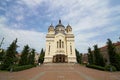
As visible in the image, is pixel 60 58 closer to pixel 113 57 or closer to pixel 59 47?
pixel 59 47

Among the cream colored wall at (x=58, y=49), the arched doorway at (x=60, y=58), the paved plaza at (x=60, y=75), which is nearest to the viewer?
the paved plaza at (x=60, y=75)

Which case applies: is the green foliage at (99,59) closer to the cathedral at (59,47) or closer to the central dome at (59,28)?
the cathedral at (59,47)

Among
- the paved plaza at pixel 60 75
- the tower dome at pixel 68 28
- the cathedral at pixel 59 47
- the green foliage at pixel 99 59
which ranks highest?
the tower dome at pixel 68 28

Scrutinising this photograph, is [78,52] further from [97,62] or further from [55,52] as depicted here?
[97,62]

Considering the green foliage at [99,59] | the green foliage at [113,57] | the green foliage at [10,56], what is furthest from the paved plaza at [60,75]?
the green foliage at [99,59]

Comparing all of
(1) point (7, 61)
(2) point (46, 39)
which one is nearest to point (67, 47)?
(2) point (46, 39)

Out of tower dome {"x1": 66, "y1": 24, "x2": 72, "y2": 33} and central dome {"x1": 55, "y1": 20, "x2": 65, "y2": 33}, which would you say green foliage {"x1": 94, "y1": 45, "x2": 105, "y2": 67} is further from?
central dome {"x1": 55, "y1": 20, "x2": 65, "y2": 33}

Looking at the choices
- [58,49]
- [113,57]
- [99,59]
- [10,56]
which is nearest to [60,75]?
[113,57]

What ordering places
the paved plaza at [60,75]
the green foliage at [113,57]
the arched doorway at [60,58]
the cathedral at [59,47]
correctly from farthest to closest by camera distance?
the cathedral at [59,47]
the arched doorway at [60,58]
the green foliage at [113,57]
the paved plaza at [60,75]

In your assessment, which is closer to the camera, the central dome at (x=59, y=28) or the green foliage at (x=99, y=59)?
the green foliage at (x=99, y=59)

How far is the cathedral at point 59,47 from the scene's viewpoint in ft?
186

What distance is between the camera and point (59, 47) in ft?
198

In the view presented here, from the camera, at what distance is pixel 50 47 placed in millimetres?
60719

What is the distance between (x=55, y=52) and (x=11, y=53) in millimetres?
26872
